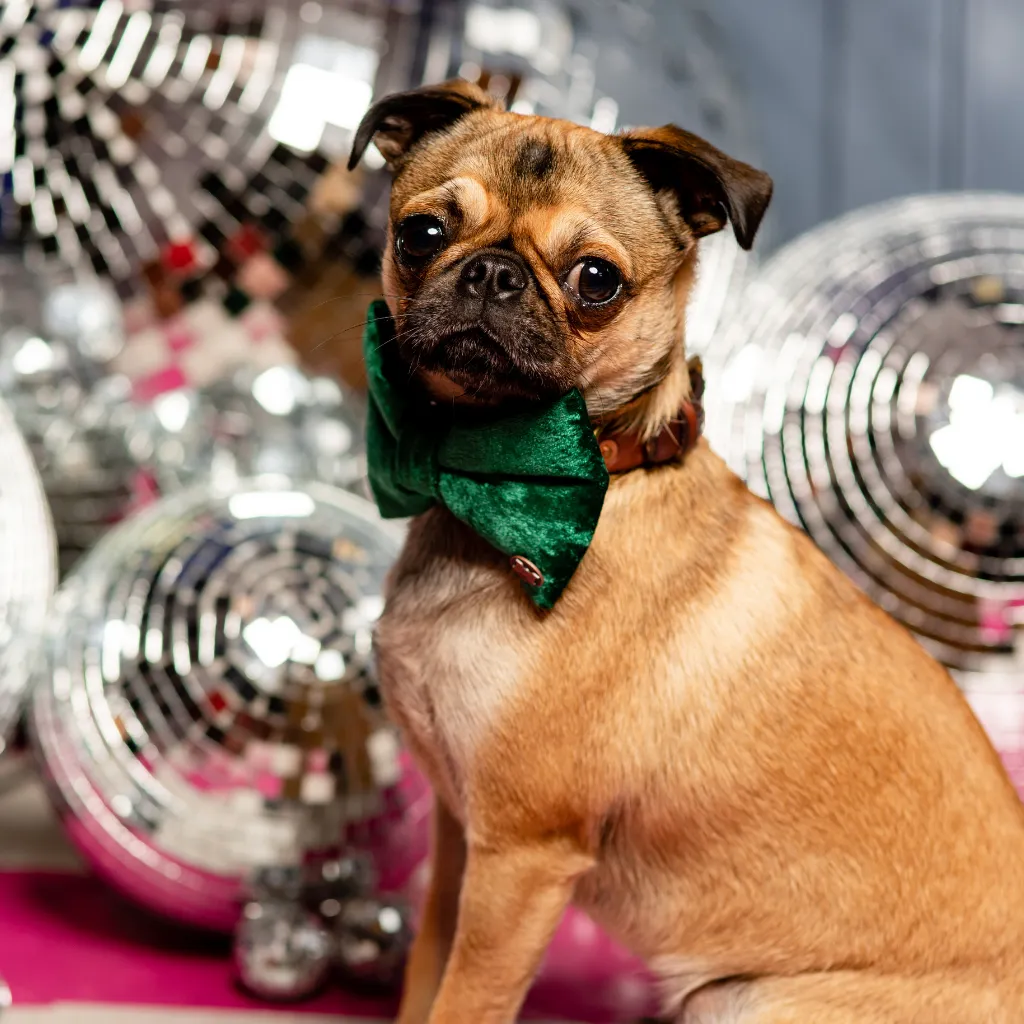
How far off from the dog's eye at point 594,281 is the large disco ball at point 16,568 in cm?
112

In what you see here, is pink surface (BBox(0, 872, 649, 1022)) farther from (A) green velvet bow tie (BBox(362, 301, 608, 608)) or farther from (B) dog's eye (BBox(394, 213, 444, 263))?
(B) dog's eye (BBox(394, 213, 444, 263))

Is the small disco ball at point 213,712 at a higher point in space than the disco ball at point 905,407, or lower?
lower

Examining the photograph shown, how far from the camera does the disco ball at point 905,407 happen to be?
227cm

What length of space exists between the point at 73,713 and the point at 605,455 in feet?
3.46

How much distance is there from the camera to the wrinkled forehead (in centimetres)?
131

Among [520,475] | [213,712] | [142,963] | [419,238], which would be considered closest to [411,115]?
[419,238]

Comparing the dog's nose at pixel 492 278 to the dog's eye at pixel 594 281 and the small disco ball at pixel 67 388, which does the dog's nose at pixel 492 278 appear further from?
the small disco ball at pixel 67 388

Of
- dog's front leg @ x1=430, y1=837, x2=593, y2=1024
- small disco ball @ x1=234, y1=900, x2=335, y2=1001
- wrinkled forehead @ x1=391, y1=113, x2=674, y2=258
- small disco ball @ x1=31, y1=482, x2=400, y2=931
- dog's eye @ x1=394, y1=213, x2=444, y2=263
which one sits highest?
wrinkled forehead @ x1=391, y1=113, x2=674, y2=258

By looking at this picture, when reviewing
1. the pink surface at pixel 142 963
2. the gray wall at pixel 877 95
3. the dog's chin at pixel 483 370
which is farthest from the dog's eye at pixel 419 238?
the gray wall at pixel 877 95

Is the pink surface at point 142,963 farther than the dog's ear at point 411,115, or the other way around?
the pink surface at point 142,963

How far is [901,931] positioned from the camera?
4.61ft

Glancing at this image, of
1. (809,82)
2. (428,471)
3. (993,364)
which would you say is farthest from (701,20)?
(428,471)

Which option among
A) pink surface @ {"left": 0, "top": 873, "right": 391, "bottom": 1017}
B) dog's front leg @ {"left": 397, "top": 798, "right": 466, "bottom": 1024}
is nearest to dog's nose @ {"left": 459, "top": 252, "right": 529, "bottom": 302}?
dog's front leg @ {"left": 397, "top": 798, "right": 466, "bottom": 1024}

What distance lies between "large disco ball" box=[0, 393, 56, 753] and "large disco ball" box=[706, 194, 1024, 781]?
130 centimetres
